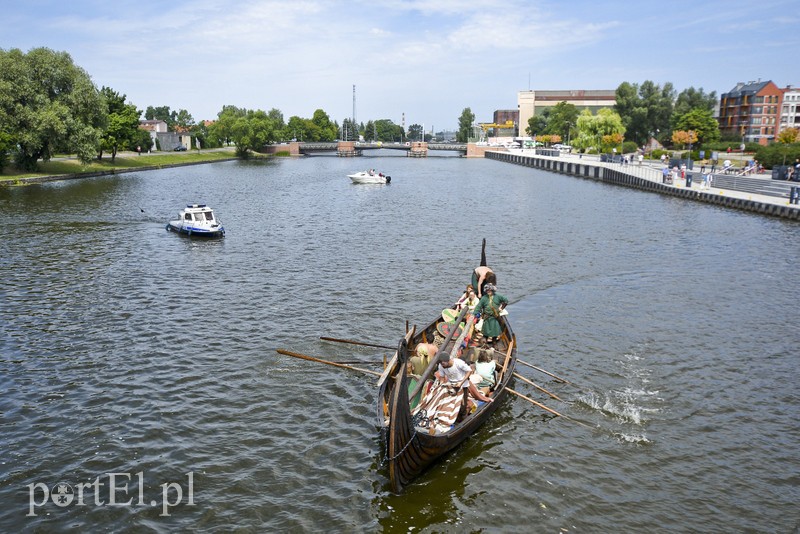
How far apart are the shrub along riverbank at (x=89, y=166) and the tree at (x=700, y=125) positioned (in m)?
113

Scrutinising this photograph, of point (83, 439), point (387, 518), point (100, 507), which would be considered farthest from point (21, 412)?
point (387, 518)

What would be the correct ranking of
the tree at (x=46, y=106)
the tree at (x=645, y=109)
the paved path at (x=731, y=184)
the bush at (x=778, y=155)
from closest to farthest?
1. the paved path at (x=731, y=184)
2. the bush at (x=778, y=155)
3. the tree at (x=46, y=106)
4. the tree at (x=645, y=109)

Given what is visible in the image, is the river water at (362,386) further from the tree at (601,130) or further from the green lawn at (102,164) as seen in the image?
the tree at (601,130)

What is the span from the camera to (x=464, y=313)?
21984mm

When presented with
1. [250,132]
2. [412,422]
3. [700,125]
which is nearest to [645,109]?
[700,125]

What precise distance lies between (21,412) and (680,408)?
71.7ft

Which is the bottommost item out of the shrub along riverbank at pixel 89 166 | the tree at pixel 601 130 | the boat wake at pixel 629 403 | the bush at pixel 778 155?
the boat wake at pixel 629 403

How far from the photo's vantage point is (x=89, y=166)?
99000 mm

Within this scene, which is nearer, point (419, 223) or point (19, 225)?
point (19, 225)

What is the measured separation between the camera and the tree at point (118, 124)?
107 meters

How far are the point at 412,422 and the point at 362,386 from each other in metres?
6.85

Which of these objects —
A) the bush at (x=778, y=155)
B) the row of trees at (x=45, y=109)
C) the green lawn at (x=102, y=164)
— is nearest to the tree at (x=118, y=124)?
the green lawn at (x=102, y=164)

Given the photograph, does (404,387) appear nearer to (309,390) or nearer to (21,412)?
(309,390)

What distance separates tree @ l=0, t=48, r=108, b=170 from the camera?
79.3 m
